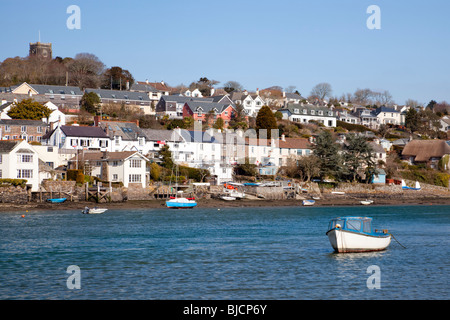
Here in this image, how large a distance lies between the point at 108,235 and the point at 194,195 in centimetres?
3549

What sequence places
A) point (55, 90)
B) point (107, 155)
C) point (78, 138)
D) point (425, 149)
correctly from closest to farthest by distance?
point (107, 155), point (78, 138), point (425, 149), point (55, 90)

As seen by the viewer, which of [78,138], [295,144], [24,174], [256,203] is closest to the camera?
[24,174]

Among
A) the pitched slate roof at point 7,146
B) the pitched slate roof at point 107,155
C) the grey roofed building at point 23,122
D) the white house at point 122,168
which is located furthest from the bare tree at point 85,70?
the pitched slate roof at point 7,146

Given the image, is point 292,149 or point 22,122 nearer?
point 22,122

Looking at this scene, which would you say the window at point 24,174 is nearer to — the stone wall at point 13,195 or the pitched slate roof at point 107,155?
the stone wall at point 13,195

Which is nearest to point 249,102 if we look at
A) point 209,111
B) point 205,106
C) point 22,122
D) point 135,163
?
point 205,106

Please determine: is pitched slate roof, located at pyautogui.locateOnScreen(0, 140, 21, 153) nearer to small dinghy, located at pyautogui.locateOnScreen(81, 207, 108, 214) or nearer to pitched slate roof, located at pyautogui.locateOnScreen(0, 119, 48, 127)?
small dinghy, located at pyautogui.locateOnScreen(81, 207, 108, 214)

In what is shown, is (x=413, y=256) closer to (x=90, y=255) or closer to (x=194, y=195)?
(x=90, y=255)

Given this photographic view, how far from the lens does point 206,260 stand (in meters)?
32.0

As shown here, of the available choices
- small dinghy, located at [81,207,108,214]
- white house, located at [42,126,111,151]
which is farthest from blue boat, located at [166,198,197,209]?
white house, located at [42,126,111,151]

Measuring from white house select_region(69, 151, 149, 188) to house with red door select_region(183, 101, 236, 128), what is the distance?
38228 millimetres

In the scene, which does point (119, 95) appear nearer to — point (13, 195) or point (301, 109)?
point (301, 109)

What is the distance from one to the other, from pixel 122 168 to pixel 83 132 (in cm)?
1323

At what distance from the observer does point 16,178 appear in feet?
222
